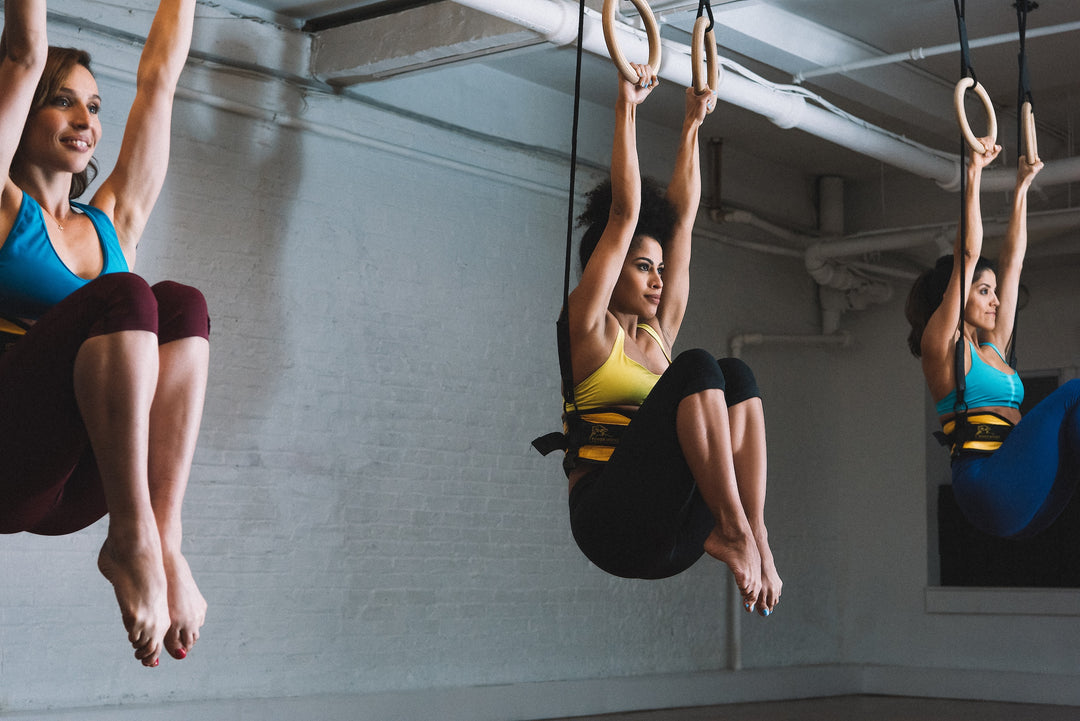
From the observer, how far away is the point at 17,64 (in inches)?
84.0

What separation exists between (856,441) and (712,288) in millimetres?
1666

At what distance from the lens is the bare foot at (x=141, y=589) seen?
1.93 m

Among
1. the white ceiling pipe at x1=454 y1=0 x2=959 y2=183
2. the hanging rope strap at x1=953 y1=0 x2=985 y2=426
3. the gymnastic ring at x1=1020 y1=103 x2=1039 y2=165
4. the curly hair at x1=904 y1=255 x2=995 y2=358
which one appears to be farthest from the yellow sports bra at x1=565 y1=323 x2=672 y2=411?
the gymnastic ring at x1=1020 y1=103 x2=1039 y2=165

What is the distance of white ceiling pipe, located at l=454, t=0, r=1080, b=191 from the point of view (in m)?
4.69

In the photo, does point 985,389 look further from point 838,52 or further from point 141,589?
point 141,589

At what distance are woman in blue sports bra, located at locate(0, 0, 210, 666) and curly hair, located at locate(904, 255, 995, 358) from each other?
2975mm

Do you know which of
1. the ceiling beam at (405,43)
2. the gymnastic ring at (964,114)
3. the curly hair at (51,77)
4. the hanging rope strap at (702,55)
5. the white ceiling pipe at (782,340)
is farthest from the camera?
the white ceiling pipe at (782,340)

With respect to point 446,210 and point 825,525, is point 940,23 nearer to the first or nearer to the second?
point 446,210

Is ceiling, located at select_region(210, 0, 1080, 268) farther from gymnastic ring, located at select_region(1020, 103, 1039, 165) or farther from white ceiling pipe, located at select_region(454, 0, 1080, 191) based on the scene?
gymnastic ring, located at select_region(1020, 103, 1039, 165)

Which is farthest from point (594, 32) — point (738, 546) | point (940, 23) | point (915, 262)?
point (915, 262)

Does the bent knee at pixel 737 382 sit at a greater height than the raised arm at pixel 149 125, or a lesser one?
lesser

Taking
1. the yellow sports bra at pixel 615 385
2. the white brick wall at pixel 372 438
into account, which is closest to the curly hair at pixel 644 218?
the yellow sports bra at pixel 615 385

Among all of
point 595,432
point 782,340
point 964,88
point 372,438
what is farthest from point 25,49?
point 782,340

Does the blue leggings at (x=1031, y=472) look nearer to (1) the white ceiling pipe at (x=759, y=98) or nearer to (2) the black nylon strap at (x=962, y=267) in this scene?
(2) the black nylon strap at (x=962, y=267)
